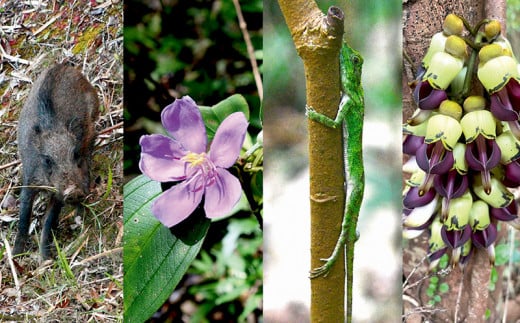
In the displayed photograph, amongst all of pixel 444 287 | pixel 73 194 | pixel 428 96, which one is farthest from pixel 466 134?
pixel 73 194

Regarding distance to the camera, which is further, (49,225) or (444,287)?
(49,225)

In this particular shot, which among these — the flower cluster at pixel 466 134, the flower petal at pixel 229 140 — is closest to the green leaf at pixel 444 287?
the flower cluster at pixel 466 134

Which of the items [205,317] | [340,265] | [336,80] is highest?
[336,80]

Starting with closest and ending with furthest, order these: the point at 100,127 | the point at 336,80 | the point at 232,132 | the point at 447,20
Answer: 1. the point at 447,20
2. the point at 336,80
3. the point at 232,132
4. the point at 100,127

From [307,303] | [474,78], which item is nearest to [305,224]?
[307,303]

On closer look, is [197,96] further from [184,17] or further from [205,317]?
[205,317]

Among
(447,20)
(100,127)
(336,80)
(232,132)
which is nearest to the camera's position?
(447,20)

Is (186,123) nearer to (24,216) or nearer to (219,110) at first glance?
(219,110)

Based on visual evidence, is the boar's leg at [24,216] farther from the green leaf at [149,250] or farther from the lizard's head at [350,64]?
the lizard's head at [350,64]
